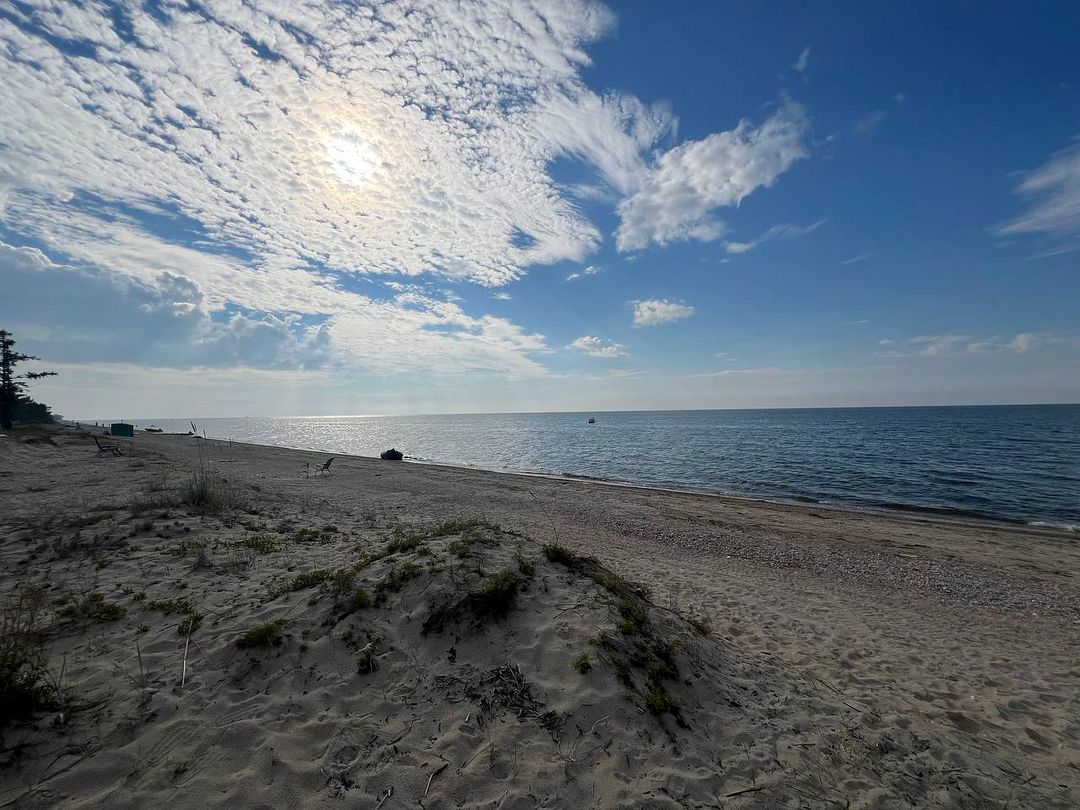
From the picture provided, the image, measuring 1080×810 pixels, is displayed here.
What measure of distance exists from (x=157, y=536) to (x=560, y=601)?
9.19m

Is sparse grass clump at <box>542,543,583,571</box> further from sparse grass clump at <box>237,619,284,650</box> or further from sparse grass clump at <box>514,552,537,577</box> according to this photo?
sparse grass clump at <box>237,619,284,650</box>

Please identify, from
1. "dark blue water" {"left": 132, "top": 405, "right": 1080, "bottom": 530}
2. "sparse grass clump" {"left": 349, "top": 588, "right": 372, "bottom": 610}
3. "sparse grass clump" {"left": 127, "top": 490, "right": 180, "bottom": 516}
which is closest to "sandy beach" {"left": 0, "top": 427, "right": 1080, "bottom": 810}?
"sparse grass clump" {"left": 349, "top": 588, "right": 372, "bottom": 610}

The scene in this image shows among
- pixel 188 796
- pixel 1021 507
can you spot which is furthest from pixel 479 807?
pixel 1021 507

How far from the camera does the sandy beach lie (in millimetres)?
4074

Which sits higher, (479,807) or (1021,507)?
(479,807)

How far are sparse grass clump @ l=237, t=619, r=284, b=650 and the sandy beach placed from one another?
3 centimetres

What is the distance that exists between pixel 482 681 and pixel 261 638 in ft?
9.08

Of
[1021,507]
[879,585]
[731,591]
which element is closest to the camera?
[731,591]

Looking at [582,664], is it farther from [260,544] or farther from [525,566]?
[260,544]

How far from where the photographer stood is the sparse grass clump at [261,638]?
215 inches

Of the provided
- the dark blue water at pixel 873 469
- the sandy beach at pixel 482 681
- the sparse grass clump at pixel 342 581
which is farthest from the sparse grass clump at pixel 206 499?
the dark blue water at pixel 873 469

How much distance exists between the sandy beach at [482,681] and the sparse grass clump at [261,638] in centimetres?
3

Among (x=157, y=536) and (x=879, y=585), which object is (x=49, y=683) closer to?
(x=157, y=536)

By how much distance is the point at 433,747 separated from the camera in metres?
4.41
